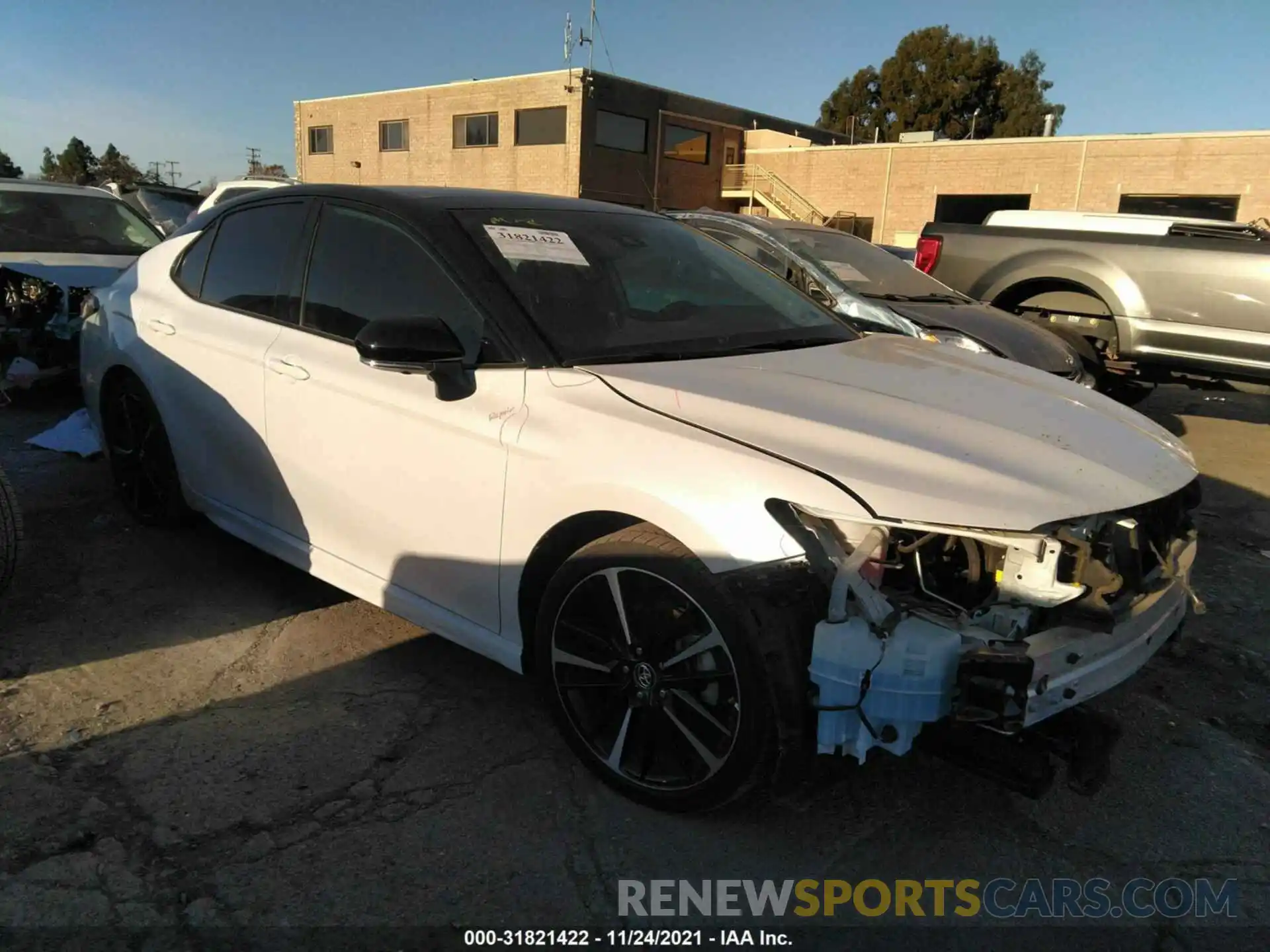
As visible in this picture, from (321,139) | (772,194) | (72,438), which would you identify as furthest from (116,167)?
(72,438)

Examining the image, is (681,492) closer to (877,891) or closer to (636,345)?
(636,345)

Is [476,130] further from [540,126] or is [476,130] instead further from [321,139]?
[321,139]

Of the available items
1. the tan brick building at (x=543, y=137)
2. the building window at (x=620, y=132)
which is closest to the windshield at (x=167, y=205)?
the tan brick building at (x=543, y=137)

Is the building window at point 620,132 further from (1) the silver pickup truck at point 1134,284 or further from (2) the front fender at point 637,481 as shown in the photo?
(2) the front fender at point 637,481

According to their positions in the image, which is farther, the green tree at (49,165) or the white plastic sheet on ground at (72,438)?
the green tree at (49,165)

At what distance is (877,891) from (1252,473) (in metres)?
5.70

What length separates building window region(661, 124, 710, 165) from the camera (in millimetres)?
33312

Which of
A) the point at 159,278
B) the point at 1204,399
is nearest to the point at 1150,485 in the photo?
the point at 159,278

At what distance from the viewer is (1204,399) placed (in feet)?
31.1

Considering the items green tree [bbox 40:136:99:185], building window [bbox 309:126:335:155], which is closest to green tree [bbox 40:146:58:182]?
green tree [bbox 40:136:99:185]

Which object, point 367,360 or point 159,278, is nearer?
point 367,360

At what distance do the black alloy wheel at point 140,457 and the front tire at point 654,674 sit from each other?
2440 millimetres

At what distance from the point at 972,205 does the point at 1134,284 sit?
2445cm

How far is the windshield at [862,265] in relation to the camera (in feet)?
22.1
